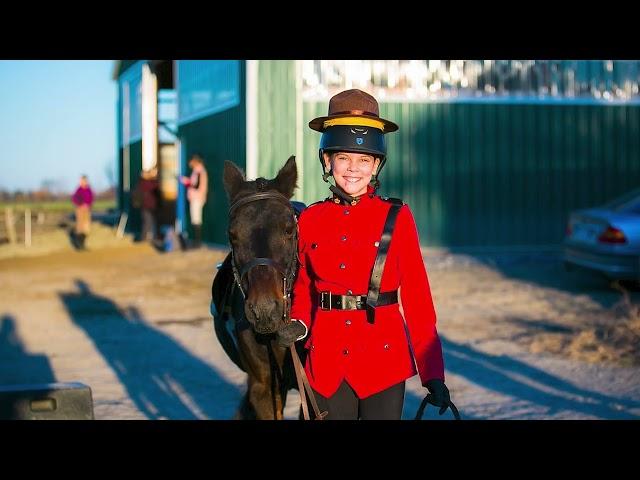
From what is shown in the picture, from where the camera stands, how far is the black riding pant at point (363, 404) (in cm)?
319

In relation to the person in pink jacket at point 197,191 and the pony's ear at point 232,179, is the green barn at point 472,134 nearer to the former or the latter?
the person in pink jacket at point 197,191

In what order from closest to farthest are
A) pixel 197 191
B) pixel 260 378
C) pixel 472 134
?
1. pixel 260 378
2. pixel 472 134
3. pixel 197 191

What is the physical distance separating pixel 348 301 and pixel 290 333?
0.26 m

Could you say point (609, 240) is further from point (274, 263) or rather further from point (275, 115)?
point (274, 263)

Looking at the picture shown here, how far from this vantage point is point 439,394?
3.04m

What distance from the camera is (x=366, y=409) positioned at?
321 centimetres

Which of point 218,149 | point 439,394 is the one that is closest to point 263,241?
point 439,394

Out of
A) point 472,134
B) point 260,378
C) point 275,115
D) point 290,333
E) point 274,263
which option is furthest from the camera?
point 472,134

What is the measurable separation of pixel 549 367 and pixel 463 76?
10.8 metres

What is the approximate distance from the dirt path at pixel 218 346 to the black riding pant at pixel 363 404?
301 cm

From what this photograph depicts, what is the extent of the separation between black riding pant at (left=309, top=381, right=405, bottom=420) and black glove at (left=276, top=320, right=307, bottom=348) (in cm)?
25
